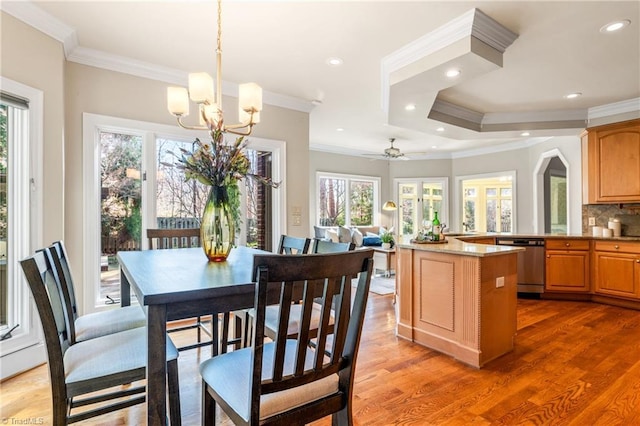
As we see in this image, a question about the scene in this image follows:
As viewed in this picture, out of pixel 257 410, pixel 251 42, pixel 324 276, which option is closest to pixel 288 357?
pixel 257 410

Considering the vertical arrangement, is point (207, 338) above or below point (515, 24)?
below

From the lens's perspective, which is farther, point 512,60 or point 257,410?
point 512,60

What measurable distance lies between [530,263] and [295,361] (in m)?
4.78

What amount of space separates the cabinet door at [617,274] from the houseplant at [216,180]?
4.88 m

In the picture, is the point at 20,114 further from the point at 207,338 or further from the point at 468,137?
the point at 468,137

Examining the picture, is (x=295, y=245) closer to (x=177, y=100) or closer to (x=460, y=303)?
(x=177, y=100)

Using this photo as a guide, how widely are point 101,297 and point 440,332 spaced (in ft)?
10.5

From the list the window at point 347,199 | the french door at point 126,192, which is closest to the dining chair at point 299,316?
the french door at point 126,192

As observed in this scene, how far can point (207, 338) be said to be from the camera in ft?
10.4

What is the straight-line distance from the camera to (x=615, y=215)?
15.4ft

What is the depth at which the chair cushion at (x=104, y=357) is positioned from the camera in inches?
53.0

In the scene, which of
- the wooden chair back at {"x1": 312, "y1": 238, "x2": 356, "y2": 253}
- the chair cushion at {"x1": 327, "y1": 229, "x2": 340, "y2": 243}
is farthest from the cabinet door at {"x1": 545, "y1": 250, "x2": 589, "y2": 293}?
the wooden chair back at {"x1": 312, "y1": 238, "x2": 356, "y2": 253}

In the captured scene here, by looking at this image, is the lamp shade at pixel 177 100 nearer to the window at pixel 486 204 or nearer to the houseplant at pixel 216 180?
the houseplant at pixel 216 180

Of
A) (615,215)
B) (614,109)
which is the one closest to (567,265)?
(615,215)
